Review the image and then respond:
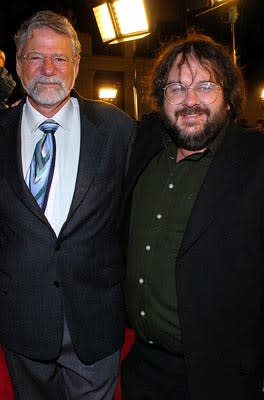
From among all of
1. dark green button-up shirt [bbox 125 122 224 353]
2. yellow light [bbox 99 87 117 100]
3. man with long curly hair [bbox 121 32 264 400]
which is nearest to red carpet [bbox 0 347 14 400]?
man with long curly hair [bbox 121 32 264 400]

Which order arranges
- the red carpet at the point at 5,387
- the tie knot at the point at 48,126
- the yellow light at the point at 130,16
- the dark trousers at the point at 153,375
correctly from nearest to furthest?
the dark trousers at the point at 153,375 → the tie knot at the point at 48,126 → the red carpet at the point at 5,387 → the yellow light at the point at 130,16

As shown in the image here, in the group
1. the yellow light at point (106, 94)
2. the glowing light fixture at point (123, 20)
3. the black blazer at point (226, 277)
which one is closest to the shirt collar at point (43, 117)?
the black blazer at point (226, 277)

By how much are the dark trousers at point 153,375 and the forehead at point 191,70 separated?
1184 millimetres

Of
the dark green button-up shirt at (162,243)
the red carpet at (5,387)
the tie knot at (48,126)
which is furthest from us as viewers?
the red carpet at (5,387)

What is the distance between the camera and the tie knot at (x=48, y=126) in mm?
2012

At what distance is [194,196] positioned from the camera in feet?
5.85

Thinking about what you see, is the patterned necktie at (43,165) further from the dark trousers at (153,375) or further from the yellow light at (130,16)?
the yellow light at (130,16)

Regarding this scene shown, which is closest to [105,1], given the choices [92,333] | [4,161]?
[4,161]

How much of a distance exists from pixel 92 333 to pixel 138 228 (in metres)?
0.54

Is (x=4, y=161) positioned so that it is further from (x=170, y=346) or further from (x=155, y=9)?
(x=155, y=9)

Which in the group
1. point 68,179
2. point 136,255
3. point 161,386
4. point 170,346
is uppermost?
point 68,179

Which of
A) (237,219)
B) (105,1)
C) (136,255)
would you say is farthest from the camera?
(105,1)

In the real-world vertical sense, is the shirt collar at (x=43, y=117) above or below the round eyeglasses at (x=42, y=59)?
below

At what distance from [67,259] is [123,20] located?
5.09 metres
